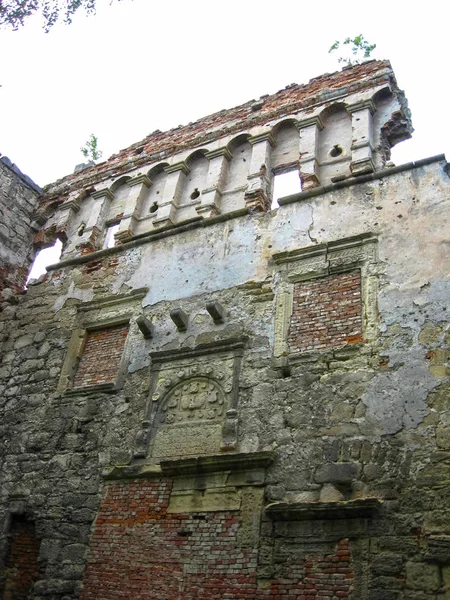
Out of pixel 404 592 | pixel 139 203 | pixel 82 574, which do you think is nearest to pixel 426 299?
pixel 404 592

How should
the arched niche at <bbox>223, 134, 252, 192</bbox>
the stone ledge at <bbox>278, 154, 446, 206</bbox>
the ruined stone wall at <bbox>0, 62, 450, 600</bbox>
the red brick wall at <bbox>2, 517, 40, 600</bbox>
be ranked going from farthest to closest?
1. the arched niche at <bbox>223, 134, 252, 192</bbox>
2. the stone ledge at <bbox>278, 154, 446, 206</bbox>
3. the red brick wall at <bbox>2, 517, 40, 600</bbox>
4. the ruined stone wall at <bbox>0, 62, 450, 600</bbox>

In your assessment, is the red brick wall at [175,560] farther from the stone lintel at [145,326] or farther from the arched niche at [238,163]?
the arched niche at [238,163]

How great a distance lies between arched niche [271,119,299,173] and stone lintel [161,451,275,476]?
4.52 metres

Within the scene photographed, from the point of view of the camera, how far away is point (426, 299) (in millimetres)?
6637

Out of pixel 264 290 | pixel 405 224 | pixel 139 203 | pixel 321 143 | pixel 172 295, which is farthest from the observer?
pixel 139 203

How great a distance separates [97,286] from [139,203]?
5.81 feet

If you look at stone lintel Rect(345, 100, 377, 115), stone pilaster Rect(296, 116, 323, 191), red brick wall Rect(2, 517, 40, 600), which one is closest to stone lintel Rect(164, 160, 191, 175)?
stone pilaster Rect(296, 116, 323, 191)

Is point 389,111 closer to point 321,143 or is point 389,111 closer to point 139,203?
point 321,143

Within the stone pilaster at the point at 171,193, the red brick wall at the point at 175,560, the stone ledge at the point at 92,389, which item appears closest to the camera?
the red brick wall at the point at 175,560

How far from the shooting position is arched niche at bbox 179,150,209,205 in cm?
998

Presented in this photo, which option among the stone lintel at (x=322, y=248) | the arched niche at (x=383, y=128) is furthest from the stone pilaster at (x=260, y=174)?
the arched niche at (x=383, y=128)

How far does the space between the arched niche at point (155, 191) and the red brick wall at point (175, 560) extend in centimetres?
470

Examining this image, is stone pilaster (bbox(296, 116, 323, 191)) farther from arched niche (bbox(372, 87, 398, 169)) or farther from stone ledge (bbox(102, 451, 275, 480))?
stone ledge (bbox(102, 451, 275, 480))

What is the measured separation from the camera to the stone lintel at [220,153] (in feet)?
32.9
